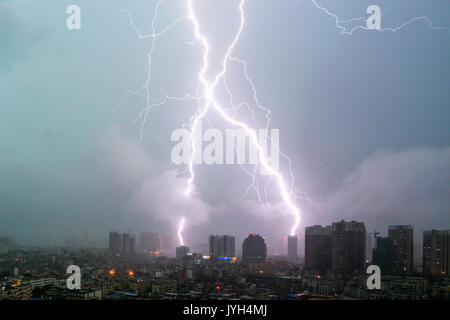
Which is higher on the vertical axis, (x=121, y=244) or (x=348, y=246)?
(x=348, y=246)

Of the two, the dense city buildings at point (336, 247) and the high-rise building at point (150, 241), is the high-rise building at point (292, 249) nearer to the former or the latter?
the dense city buildings at point (336, 247)

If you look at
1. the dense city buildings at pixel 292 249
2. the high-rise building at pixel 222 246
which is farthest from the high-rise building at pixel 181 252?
the dense city buildings at pixel 292 249

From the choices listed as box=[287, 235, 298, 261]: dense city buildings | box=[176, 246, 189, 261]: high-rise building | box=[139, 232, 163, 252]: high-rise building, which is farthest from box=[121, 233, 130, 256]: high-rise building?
box=[287, 235, 298, 261]: dense city buildings

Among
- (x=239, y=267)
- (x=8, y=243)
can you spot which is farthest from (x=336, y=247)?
(x=8, y=243)

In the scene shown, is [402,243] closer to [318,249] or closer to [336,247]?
[336,247]

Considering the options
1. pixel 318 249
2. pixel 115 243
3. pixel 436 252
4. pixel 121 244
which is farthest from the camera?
pixel 121 244
